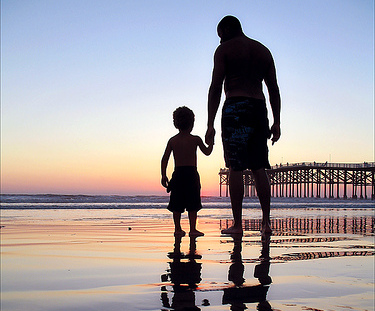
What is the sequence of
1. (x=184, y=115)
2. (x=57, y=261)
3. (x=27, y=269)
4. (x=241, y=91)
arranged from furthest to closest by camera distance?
(x=184, y=115)
(x=241, y=91)
(x=57, y=261)
(x=27, y=269)

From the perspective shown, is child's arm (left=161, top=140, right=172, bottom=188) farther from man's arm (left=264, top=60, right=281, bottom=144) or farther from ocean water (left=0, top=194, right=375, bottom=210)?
ocean water (left=0, top=194, right=375, bottom=210)

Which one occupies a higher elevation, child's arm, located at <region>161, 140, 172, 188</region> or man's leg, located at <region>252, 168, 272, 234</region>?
child's arm, located at <region>161, 140, 172, 188</region>

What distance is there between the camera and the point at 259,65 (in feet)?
12.2

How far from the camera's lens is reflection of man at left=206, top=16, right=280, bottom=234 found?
361 centimetres

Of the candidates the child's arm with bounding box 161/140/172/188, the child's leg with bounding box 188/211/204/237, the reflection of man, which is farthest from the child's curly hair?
the reflection of man

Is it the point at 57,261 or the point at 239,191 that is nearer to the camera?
the point at 57,261

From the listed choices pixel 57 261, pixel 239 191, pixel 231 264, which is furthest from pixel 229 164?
pixel 57 261

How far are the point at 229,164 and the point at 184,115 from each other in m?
1.27

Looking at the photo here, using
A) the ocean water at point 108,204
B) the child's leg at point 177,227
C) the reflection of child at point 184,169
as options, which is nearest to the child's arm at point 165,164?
the reflection of child at point 184,169

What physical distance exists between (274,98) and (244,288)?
2.39 metres

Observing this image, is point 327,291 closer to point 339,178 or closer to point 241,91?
point 241,91

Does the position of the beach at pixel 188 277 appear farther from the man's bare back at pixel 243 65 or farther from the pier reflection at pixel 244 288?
the man's bare back at pixel 243 65

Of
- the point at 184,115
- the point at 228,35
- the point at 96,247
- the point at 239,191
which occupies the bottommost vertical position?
the point at 96,247

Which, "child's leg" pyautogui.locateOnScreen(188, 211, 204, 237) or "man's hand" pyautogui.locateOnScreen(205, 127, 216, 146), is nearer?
"man's hand" pyautogui.locateOnScreen(205, 127, 216, 146)
